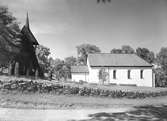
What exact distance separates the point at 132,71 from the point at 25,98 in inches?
915

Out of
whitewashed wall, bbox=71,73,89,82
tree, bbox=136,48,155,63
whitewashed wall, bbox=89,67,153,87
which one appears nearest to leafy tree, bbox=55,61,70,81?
whitewashed wall, bbox=71,73,89,82

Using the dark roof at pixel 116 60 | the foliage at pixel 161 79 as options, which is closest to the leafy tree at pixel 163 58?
the foliage at pixel 161 79

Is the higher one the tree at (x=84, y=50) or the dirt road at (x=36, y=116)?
the tree at (x=84, y=50)

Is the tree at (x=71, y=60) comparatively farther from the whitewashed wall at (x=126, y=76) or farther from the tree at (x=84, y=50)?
the whitewashed wall at (x=126, y=76)

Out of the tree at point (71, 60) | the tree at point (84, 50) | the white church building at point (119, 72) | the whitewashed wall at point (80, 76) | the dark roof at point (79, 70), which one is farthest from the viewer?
the tree at point (71, 60)

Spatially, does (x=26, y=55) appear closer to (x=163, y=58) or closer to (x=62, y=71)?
(x=62, y=71)

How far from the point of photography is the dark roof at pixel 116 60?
104 feet

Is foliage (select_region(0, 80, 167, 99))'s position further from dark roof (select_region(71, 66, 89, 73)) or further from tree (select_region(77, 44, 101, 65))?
tree (select_region(77, 44, 101, 65))

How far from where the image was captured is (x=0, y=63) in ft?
55.6

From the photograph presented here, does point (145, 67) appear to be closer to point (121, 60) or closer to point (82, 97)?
point (121, 60)

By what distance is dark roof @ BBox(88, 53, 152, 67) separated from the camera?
3172 cm

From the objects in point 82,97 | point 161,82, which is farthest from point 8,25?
point 161,82

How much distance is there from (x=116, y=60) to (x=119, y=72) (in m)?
2.56

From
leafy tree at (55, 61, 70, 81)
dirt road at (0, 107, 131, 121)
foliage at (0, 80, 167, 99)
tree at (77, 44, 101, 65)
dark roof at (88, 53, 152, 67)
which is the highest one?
tree at (77, 44, 101, 65)
